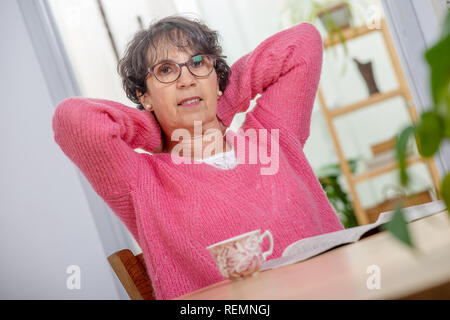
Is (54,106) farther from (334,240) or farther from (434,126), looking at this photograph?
(434,126)

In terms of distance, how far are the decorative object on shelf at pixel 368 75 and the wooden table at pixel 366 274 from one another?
254 centimetres

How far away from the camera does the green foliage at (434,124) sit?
195 millimetres

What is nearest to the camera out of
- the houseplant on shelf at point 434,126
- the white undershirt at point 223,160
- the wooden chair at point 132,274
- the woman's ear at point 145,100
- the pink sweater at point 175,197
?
the houseplant on shelf at point 434,126

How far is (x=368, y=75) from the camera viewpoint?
3225 millimetres

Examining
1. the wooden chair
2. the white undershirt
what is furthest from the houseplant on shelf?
the white undershirt

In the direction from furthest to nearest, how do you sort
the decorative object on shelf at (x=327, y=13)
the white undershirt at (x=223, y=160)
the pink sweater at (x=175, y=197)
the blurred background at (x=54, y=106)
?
the decorative object on shelf at (x=327, y=13)
the blurred background at (x=54, y=106)
the white undershirt at (x=223, y=160)
the pink sweater at (x=175, y=197)

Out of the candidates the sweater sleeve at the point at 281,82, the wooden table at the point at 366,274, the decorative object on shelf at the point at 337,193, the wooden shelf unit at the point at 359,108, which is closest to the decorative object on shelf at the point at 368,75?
the wooden shelf unit at the point at 359,108

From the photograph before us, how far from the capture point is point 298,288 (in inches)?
20.1

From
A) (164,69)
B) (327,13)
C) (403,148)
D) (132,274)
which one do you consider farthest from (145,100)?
(327,13)

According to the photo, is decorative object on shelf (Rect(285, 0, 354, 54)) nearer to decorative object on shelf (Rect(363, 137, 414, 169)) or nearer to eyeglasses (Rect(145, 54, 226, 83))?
decorative object on shelf (Rect(363, 137, 414, 169))

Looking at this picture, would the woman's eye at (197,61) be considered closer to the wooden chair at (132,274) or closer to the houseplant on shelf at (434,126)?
the wooden chair at (132,274)

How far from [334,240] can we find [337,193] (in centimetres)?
249
